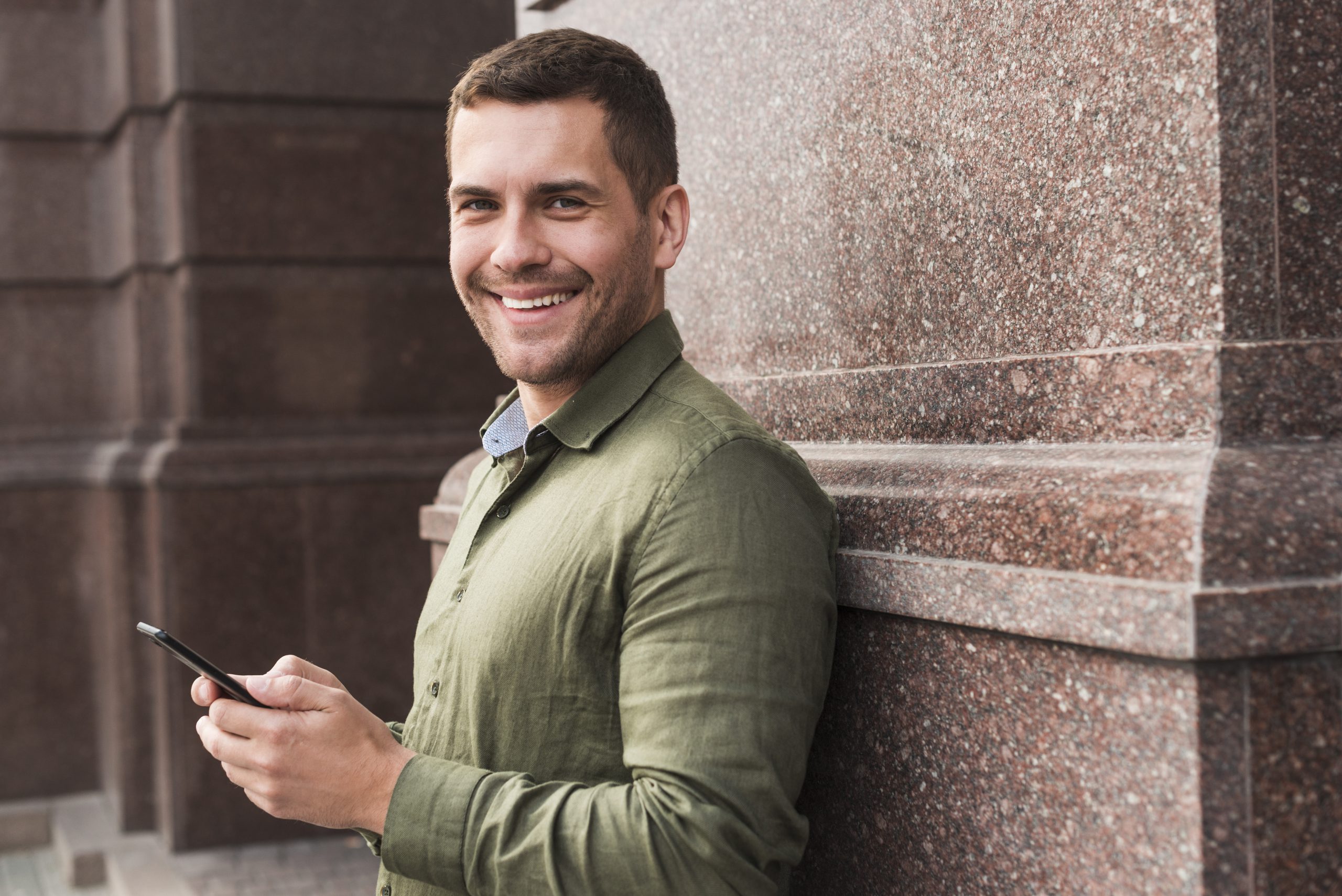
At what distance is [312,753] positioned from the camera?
1902mm

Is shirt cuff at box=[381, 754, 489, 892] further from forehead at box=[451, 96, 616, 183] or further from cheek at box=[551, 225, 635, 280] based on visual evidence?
forehead at box=[451, 96, 616, 183]

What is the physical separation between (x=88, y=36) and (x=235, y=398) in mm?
2393

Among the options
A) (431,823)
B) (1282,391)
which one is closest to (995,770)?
(1282,391)

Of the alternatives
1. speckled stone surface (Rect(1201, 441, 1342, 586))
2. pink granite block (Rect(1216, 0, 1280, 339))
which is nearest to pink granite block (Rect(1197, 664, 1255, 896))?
speckled stone surface (Rect(1201, 441, 1342, 586))

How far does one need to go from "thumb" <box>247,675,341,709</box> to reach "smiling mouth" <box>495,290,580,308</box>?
655 mm

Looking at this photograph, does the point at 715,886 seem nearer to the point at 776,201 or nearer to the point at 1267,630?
the point at 1267,630

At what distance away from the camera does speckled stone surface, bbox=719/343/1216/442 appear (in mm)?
1778

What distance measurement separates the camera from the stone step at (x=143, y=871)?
592 centimetres

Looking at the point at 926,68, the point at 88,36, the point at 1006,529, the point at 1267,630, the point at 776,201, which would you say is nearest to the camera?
the point at 1267,630

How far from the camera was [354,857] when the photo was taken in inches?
247

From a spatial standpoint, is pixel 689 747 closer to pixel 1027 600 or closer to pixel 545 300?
pixel 1027 600

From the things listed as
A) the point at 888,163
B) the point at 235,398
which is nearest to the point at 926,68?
the point at 888,163

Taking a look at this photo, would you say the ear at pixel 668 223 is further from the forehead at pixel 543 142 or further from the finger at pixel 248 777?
the finger at pixel 248 777

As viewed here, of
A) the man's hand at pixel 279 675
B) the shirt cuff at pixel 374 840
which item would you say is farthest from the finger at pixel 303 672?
the shirt cuff at pixel 374 840
